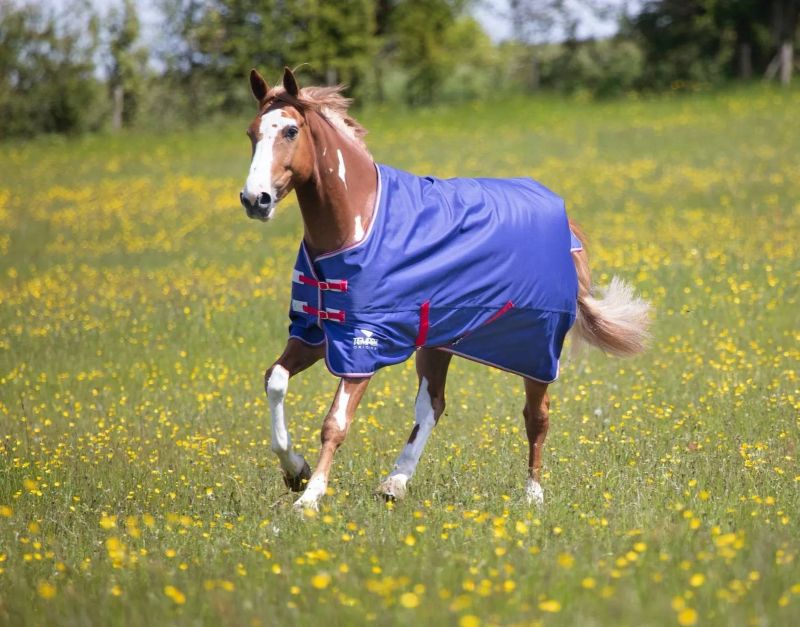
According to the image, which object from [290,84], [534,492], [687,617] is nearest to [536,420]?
[534,492]

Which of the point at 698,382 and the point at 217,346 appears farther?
the point at 217,346

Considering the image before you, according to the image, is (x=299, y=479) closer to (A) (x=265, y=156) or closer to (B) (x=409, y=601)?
(A) (x=265, y=156)

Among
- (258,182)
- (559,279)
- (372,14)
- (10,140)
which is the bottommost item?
(10,140)

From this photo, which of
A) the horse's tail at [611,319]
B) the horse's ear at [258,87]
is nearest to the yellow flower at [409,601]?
the horse's ear at [258,87]

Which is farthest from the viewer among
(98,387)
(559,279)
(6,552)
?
(98,387)

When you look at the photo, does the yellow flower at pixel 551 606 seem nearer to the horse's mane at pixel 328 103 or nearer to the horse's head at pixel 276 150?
the horse's head at pixel 276 150

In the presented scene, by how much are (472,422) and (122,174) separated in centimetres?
2093

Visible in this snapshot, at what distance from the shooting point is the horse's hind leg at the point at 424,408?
686 centimetres

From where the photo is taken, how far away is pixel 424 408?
23.4 ft

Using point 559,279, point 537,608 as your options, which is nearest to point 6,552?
point 537,608

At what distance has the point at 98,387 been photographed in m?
10.3

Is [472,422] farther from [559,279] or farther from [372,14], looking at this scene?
[372,14]

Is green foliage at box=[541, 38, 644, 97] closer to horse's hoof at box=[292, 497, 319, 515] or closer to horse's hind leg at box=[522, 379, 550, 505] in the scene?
horse's hind leg at box=[522, 379, 550, 505]

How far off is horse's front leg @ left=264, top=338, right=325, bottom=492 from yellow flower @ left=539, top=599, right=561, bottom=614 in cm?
227
